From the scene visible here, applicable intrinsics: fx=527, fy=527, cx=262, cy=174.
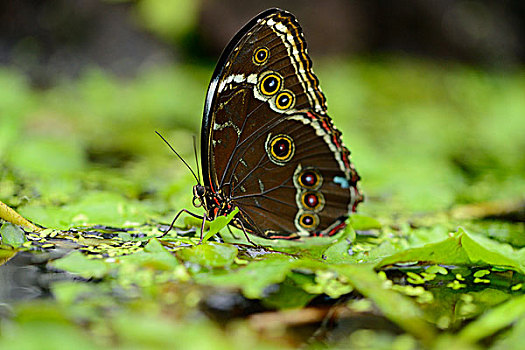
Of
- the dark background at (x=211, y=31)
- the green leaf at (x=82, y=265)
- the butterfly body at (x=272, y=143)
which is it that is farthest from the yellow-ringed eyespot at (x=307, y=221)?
the dark background at (x=211, y=31)

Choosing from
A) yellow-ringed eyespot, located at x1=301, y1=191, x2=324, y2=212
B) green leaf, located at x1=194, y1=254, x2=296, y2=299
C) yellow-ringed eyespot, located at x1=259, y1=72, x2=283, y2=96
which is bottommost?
green leaf, located at x1=194, y1=254, x2=296, y2=299

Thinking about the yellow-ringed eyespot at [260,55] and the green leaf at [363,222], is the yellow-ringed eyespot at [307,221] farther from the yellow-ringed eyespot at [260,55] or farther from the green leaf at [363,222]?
the yellow-ringed eyespot at [260,55]

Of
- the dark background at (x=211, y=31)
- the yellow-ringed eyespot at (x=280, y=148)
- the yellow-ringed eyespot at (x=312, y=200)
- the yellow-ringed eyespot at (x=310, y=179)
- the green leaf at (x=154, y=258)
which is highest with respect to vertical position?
the dark background at (x=211, y=31)

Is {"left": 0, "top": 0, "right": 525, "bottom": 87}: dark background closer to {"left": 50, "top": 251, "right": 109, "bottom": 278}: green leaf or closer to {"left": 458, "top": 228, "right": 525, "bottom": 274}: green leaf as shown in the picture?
{"left": 50, "top": 251, "right": 109, "bottom": 278}: green leaf

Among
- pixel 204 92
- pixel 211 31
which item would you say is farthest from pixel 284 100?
pixel 211 31

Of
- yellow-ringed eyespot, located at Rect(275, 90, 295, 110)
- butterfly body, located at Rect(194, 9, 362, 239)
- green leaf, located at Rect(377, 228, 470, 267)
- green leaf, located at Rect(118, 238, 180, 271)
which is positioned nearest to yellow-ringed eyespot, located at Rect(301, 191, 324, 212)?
butterfly body, located at Rect(194, 9, 362, 239)

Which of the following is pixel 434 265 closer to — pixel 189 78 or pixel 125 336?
pixel 125 336
